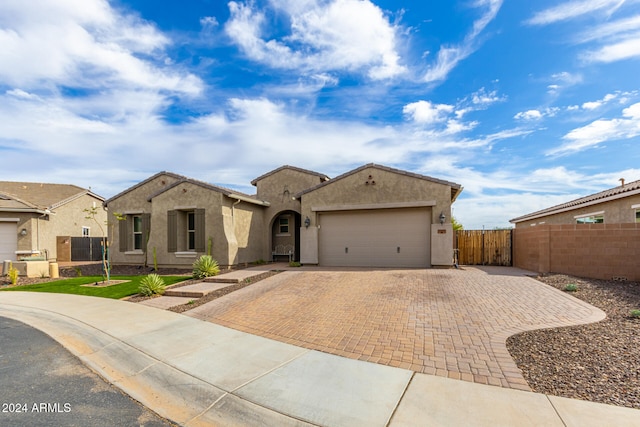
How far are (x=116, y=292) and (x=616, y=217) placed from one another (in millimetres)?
19471

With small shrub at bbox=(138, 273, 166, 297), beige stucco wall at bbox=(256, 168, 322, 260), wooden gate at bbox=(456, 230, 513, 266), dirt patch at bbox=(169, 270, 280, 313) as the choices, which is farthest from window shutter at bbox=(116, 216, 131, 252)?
wooden gate at bbox=(456, 230, 513, 266)

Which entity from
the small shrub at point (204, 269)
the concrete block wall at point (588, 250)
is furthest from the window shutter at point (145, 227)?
the concrete block wall at point (588, 250)

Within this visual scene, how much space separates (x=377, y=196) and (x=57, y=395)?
12748 millimetres

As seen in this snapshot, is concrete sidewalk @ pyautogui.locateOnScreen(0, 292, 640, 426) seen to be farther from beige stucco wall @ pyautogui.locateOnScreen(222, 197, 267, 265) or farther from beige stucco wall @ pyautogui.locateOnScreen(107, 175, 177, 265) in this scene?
beige stucco wall @ pyautogui.locateOnScreen(107, 175, 177, 265)

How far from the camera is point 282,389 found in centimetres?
400

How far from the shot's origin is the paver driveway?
15.9ft

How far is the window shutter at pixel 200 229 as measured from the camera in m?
15.4

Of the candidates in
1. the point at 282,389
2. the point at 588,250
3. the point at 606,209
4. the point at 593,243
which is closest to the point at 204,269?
the point at 282,389

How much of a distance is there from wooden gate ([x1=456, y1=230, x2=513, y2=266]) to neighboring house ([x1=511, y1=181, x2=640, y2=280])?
605 mm

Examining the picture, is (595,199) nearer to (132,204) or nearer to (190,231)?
(190,231)

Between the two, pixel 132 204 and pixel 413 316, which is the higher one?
pixel 132 204

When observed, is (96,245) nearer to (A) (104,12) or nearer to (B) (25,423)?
(A) (104,12)

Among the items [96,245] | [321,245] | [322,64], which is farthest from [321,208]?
[96,245]

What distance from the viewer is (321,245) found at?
15.9 meters
